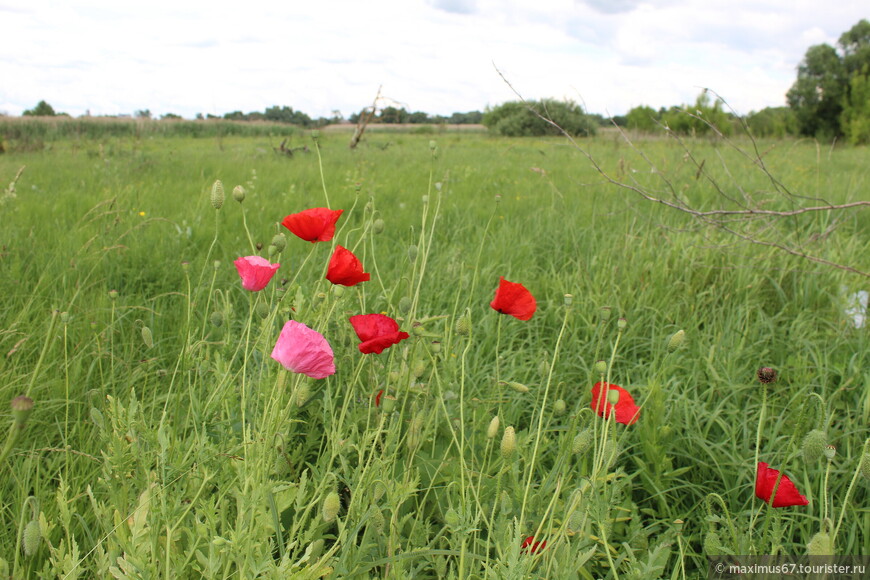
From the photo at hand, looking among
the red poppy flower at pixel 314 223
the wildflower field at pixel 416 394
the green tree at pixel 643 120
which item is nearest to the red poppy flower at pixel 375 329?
the wildflower field at pixel 416 394

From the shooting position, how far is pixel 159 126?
14.4 metres

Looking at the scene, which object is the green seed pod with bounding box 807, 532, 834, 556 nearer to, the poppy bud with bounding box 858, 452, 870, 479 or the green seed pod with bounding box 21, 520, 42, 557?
the poppy bud with bounding box 858, 452, 870, 479

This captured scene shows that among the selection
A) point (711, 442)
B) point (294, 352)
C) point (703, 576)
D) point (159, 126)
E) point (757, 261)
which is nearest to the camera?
point (294, 352)

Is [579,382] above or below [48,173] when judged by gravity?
below

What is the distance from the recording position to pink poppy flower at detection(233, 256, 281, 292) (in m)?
1.05

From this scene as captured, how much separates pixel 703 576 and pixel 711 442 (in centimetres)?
43

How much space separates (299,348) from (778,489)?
87 centimetres

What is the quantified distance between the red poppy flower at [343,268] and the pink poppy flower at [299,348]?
0.23 meters

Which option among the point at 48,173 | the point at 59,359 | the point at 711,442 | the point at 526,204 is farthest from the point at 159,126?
the point at 711,442

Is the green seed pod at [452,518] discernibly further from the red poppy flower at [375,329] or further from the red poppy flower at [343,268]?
the red poppy flower at [343,268]

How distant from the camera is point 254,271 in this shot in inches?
41.6

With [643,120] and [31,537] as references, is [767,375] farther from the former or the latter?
[643,120]

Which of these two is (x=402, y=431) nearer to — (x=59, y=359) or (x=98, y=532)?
(x=98, y=532)

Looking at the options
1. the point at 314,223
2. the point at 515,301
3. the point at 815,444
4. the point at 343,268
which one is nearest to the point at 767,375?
the point at 815,444
